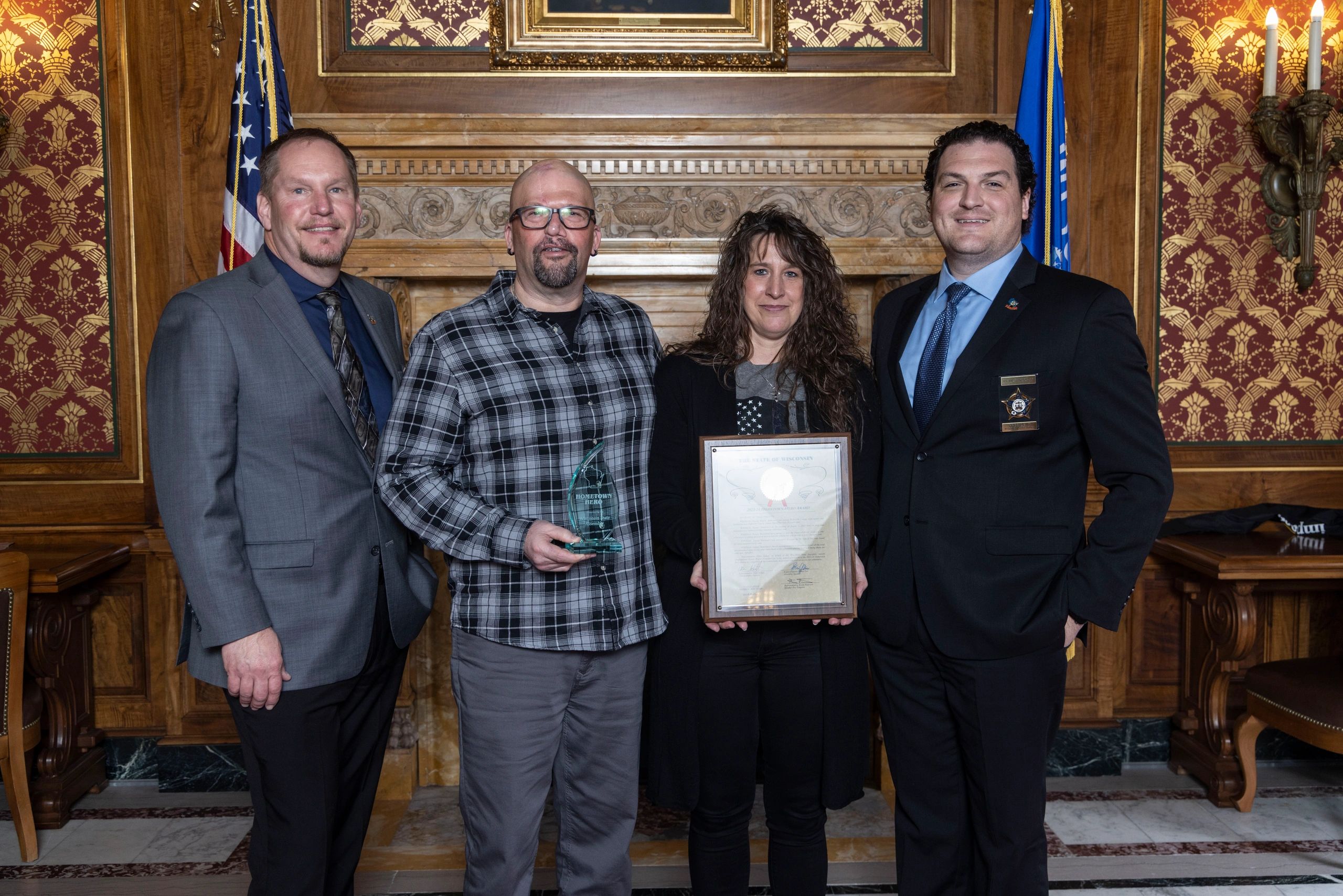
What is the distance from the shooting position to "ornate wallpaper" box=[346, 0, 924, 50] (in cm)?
351

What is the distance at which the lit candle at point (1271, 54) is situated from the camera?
3.38m

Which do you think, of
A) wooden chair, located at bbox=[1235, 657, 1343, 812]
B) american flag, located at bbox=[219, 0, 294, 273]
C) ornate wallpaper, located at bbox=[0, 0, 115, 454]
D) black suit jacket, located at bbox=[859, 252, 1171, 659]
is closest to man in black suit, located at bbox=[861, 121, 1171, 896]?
black suit jacket, located at bbox=[859, 252, 1171, 659]

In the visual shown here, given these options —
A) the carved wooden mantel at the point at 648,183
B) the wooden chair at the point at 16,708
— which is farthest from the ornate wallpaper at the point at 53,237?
the carved wooden mantel at the point at 648,183

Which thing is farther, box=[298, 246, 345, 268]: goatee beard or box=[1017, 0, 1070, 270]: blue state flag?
box=[1017, 0, 1070, 270]: blue state flag

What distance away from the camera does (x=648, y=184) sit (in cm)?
333

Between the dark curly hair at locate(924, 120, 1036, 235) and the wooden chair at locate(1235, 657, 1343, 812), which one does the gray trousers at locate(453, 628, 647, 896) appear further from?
the wooden chair at locate(1235, 657, 1343, 812)

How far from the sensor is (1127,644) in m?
3.78

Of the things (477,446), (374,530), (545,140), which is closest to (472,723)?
(374,530)

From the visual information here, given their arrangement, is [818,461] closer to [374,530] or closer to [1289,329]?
[374,530]

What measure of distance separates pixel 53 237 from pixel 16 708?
1702 mm

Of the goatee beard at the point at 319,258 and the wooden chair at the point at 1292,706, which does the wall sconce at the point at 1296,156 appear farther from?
the goatee beard at the point at 319,258

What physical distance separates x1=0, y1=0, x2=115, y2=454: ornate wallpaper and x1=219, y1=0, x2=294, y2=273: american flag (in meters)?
0.77

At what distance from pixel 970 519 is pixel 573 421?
873 millimetres

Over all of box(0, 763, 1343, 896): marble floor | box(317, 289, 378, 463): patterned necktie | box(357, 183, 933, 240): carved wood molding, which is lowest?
box(0, 763, 1343, 896): marble floor
